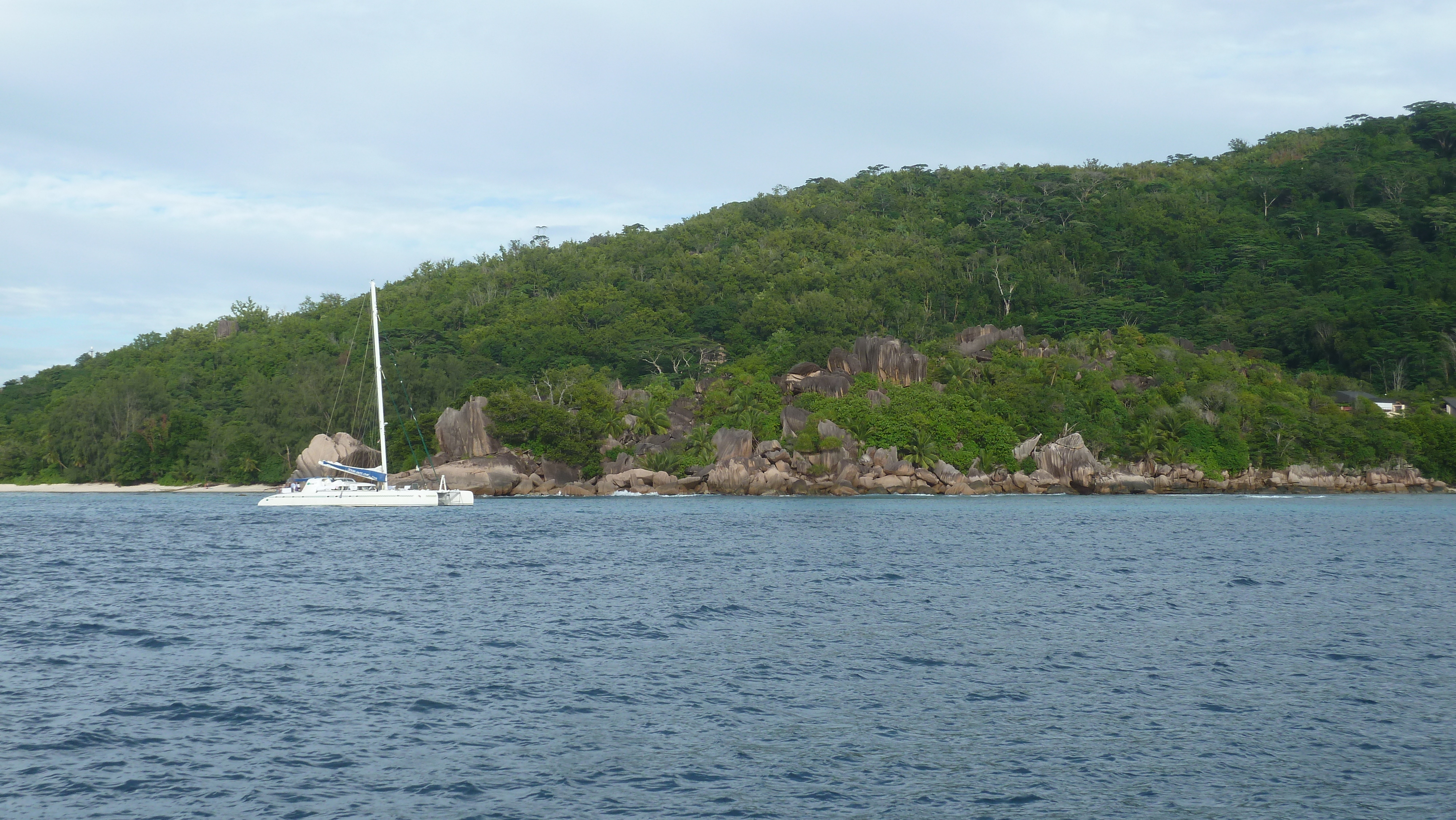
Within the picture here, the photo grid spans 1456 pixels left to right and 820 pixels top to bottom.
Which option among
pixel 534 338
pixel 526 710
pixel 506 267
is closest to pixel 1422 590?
pixel 526 710

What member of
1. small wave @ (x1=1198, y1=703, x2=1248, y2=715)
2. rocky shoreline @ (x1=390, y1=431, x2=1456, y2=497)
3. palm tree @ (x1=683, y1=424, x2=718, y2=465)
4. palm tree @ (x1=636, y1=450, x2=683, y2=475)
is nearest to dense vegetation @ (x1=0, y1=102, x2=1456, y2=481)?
rocky shoreline @ (x1=390, y1=431, x2=1456, y2=497)

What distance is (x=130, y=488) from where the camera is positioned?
115938 mm

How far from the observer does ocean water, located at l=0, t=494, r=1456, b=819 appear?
13.1 meters

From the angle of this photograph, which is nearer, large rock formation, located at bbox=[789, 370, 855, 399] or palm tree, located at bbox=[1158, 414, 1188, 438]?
palm tree, located at bbox=[1158, 414, 1188, 438]

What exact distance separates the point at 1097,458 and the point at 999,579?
217 ft

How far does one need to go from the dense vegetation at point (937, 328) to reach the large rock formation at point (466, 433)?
268cm

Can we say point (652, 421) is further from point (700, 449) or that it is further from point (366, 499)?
point (366, 499)

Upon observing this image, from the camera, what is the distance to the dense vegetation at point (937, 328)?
95.1 metres

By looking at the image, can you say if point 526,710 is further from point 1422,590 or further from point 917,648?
point 1422,590

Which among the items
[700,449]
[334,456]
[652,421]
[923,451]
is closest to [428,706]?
[700,449]

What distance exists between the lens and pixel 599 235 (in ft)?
594

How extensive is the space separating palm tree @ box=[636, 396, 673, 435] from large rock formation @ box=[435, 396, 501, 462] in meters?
13.6

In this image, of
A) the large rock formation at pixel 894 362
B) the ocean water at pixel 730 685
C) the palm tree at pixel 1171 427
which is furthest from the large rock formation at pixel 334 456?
the palm tree at pixel 1171 427

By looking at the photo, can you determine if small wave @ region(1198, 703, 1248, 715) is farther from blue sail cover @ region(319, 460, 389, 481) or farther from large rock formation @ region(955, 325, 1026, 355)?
large rock formation @ region(955, 325, 1026, 355)
